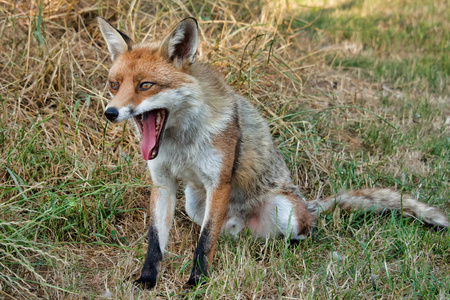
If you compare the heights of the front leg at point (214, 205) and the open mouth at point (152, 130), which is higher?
the open mouth at point (152, 130)

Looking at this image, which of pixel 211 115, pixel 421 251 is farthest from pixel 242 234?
pixel 421 251

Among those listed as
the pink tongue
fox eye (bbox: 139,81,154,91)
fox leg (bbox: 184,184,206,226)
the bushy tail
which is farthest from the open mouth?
the bushy tail

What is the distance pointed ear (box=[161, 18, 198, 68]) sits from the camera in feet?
10.4

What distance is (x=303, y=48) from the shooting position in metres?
7.39

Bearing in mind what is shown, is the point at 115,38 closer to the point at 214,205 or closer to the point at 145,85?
the point at 145,85

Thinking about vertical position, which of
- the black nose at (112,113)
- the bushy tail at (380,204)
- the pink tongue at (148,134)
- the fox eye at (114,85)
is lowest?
the bushy tail at (380,204)

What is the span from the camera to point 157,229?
11.6 feet

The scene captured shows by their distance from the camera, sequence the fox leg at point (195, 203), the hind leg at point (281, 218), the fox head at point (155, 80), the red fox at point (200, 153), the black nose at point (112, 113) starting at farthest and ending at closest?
the fox leg at point (195, 203) → the hind leg at point (281, 218) → the red fox at point (200, 153) → the fox head at point (155, 80) → the black nose at point (112, 113)

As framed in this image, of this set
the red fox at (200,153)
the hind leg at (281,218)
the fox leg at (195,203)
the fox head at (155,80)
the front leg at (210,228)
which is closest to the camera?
the fox head at (155,80)

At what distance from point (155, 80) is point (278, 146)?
218 cm

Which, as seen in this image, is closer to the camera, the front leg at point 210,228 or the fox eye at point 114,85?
the fox eye at point 114,85

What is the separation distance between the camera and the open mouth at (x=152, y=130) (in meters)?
3.18

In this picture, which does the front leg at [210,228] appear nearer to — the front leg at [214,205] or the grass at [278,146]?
the front leg at [214,205]

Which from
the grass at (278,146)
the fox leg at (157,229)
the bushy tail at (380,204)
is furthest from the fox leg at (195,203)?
the bushy tail at (380,204)
